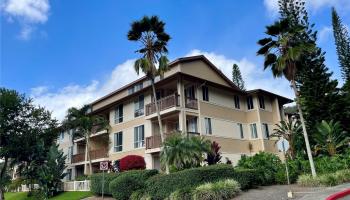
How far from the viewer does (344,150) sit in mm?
24562

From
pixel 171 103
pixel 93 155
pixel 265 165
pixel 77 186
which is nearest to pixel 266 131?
pixel 265 165

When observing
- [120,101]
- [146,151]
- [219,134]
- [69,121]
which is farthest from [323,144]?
[69,121]

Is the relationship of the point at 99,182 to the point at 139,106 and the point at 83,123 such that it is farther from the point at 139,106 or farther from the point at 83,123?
the point at 83,123

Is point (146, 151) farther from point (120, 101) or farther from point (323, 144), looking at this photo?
point (323, 144)

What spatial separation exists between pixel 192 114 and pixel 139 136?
6.32 metres

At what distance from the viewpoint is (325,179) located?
18.1m

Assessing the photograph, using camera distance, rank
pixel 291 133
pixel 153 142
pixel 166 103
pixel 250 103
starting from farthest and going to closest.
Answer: pixel 250 103 → pixel 166 103 → pixel 153 142 → pixel 291 133

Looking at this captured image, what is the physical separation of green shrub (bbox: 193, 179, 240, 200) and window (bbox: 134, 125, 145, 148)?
1490cm

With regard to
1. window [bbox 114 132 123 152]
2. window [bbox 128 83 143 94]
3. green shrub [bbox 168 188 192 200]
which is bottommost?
green shrub [bbox 168 188 192 200]

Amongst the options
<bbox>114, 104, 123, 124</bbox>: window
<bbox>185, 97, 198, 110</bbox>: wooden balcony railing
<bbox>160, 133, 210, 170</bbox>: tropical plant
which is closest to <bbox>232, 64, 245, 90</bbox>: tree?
<bbox>114, 104, 123, 124</bbox>: window

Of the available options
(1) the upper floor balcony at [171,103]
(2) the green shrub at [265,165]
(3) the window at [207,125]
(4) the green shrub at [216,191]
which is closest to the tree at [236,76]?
(3) the window at [207,125]

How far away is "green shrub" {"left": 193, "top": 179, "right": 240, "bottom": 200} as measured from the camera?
1575 cm

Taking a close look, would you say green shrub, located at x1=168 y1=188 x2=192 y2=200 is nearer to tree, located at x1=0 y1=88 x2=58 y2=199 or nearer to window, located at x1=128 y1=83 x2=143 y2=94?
window, located at x1=128 y1=83 x2=143 y2=94

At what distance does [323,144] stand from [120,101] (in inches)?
786
